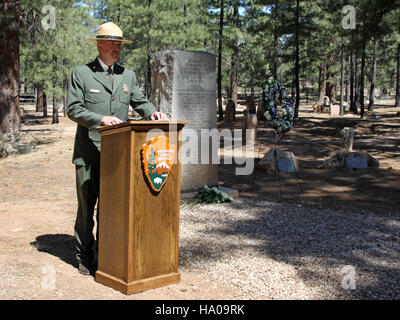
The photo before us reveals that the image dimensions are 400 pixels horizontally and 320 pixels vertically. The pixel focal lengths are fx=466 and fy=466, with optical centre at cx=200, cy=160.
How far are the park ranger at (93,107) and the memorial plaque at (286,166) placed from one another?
22.0 feet

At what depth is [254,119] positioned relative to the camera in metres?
18.2

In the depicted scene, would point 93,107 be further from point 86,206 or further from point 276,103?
point 276,103

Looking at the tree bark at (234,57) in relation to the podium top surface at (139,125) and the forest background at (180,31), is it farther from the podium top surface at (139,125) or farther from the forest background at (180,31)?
the podium top surface at (139,125)

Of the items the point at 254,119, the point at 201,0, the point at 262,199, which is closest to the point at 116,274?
the point at 262,199

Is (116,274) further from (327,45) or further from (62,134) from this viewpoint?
(327,45)

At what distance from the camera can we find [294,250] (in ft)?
17.1

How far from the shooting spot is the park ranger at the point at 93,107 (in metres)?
3.98

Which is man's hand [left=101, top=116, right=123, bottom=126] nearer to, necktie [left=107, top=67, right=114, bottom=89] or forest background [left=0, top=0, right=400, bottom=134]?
necktie [left=107, top=67, right=114, bottom=89]

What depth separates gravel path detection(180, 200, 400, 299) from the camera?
4102 millimetres

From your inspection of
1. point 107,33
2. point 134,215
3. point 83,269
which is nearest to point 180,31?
point 107,33

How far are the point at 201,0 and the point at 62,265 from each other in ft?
81.5

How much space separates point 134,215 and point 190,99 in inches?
177

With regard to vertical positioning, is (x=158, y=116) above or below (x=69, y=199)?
above

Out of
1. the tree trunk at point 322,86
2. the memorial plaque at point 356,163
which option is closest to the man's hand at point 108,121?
the memorial plaque at point 356,163
